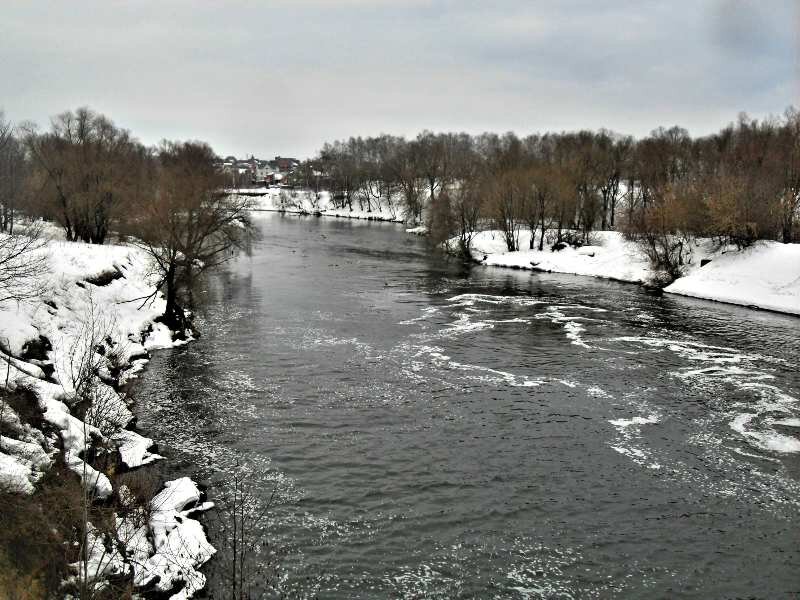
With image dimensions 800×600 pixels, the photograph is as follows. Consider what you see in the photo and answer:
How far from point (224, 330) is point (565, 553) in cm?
2622

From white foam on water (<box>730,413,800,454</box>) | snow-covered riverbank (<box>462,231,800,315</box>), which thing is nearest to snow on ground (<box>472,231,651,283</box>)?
snow-covered riverbank (<box>462,231,800,315</box>)

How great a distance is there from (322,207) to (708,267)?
4865 inches

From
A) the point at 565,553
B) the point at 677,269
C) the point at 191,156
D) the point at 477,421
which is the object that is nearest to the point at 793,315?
the point at 677,269

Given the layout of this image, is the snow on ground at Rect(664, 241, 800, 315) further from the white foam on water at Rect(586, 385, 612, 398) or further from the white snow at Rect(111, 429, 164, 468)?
the white snow at Rect(111, 429, 164, 468)

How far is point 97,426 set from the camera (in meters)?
19.4

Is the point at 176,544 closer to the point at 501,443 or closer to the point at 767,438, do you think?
the point at 501,443

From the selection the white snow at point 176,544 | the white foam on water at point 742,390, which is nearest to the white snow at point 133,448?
the white snow at point 176,544

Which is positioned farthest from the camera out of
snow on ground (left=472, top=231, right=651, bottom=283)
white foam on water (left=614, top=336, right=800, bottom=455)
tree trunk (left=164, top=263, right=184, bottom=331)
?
snow on ground (left=472, top=231, right=651, bottom=283)

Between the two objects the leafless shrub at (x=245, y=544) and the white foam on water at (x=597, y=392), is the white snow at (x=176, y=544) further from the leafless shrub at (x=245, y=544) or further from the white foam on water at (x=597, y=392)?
the white foam on water at (x=597, y=392)

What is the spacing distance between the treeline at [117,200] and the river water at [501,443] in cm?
512

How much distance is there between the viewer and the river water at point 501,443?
48.5 ft

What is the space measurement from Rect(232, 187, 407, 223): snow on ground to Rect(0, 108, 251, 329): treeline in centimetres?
7216

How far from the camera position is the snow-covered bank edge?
13695 millimetres

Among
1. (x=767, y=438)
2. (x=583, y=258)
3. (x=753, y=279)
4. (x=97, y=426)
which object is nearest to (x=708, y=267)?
(x=753, y=279)
